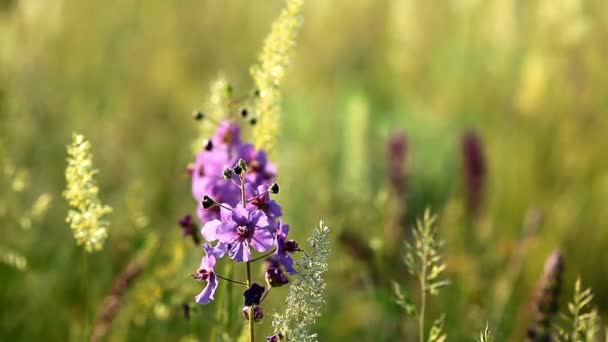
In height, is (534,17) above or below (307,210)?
above

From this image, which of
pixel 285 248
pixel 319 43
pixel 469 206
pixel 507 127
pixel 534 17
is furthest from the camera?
pixel 319 43

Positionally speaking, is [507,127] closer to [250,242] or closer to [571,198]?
[571,198]

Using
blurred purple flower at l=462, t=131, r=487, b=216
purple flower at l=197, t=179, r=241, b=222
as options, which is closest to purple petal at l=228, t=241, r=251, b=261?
purple flower at l=197, t=179, r=241, b=222

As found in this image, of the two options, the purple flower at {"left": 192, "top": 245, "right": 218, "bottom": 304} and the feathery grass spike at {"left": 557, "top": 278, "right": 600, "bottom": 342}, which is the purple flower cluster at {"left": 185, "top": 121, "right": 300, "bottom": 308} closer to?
the purple flower at {"left": 192, "top": 245, "right": 218, "bottom": 304}

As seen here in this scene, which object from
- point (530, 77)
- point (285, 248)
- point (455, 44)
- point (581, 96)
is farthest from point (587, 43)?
point (285, 248)

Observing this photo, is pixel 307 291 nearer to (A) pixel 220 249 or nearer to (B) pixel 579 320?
(A) pixel 220 249

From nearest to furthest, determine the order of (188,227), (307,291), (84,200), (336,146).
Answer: (307,291), (84,200), (188,227), (336,146)

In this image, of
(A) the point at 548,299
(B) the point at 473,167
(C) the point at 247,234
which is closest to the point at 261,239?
(C) the point at 247,234
